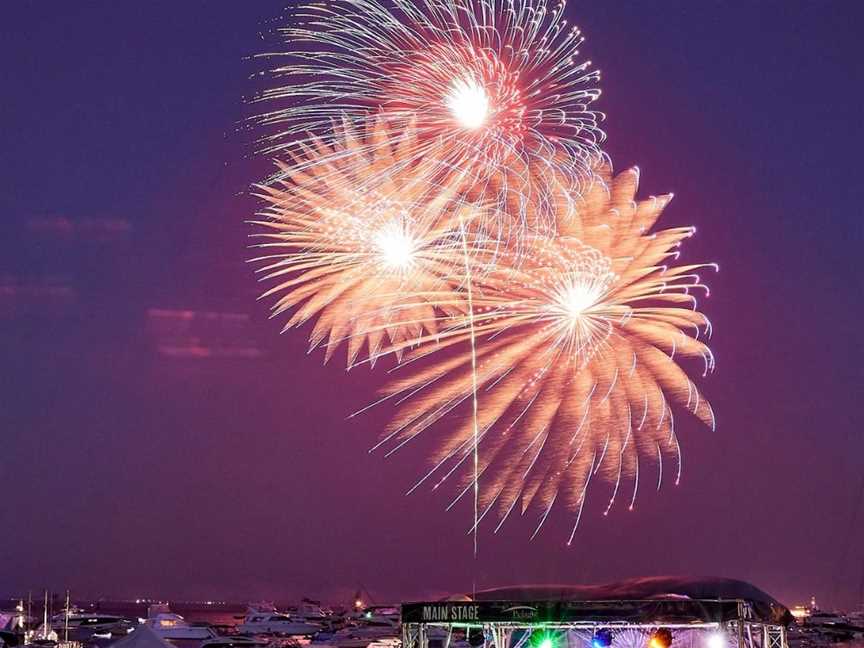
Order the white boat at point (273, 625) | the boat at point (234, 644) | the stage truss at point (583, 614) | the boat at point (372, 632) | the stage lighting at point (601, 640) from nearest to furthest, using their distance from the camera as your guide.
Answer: the stage truss at point (583, 614), the stage lighting at point (601, 640), the boat at point (234, 644), the boat at point (372, 632), the white boat at point (273, 625)

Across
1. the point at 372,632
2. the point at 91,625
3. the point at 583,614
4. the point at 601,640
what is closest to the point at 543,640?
the point at 601,640

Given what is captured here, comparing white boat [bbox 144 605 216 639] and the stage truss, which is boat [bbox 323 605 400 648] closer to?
white boat [bbox 144 605 216 639]

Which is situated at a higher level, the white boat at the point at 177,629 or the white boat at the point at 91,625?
the white boat at the point at 177,629

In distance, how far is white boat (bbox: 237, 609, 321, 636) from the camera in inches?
3182

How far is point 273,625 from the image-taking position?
82250 millimetres

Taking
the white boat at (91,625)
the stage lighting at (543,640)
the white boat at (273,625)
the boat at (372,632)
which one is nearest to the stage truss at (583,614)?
the stage lighting at (543,640)

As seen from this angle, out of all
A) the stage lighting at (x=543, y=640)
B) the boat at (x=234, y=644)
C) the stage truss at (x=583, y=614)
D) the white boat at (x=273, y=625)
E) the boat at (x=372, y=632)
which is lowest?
the white boat at (x=273, y=625)

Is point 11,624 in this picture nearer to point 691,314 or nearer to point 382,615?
point 382,615

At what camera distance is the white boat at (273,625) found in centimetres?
8081

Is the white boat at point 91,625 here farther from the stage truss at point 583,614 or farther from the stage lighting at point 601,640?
the stage truss at point 583,614

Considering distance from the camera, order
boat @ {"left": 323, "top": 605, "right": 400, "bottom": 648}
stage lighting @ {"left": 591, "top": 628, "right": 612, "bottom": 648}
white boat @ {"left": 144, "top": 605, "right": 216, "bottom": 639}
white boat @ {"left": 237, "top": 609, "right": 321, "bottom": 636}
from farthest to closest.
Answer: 1. white boat @ {"left": 237, "top": 609, "right": 321, "bottom": 636}
2. white boat @ {"left": 144, "top": 605, "right": 216, "bottom": 639}
3. boat @ {"left": 323, "top": 605, "right": 400, "bottom": 648}
4. stage lighting @ {"left": 591, "top": 628, "right": 612, "bottom": 648}

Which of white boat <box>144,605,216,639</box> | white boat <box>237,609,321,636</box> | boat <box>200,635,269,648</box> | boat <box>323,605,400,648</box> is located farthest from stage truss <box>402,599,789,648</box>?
white boat <box>237,609,321,636</box>

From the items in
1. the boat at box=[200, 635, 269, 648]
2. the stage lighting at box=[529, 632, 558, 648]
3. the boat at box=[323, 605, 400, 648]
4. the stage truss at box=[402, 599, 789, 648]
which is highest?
the stage truss at box=[402, 599, 789, 648]

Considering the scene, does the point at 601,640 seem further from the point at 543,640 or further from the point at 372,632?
the point at 372,632
